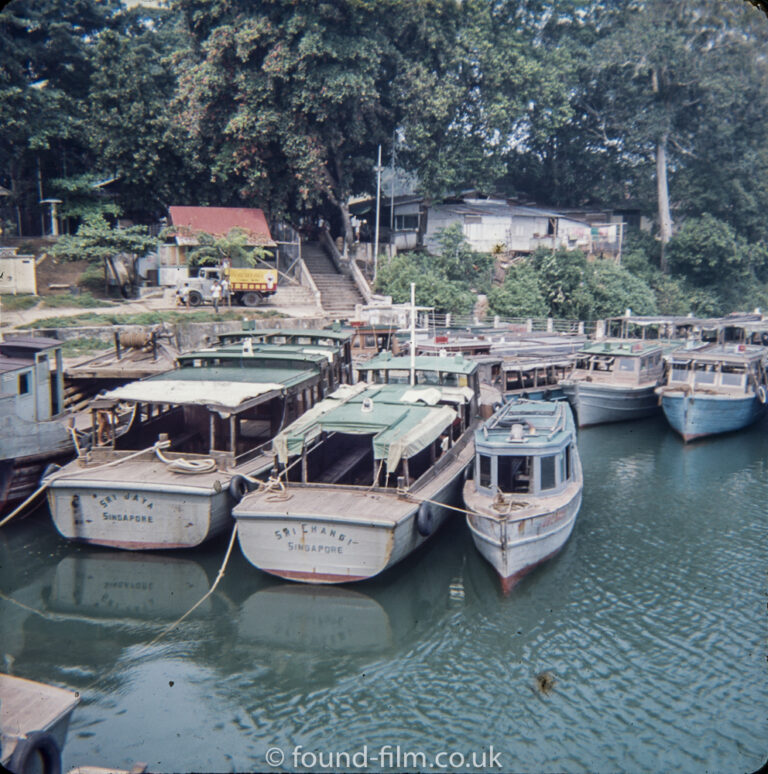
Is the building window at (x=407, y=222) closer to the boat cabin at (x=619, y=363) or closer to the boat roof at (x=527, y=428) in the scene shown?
the boat cabin at (x=619, y=363)

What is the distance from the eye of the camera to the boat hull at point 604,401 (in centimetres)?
2383

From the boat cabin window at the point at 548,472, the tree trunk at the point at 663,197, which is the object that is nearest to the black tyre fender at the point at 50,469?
the boat cabin window at the point at 548,472

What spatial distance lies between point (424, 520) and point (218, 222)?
83.9 feet

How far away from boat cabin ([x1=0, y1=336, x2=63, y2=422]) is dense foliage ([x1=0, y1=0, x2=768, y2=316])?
16.1 metres

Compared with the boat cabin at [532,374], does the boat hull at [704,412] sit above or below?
below

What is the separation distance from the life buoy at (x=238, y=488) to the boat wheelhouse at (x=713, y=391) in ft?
49.7

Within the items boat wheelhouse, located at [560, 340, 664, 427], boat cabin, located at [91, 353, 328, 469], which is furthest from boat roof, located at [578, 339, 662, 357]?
boat cabin, located at [91, 353, 328, 469]

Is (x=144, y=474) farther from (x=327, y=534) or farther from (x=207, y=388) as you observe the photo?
(x=327, y=534)

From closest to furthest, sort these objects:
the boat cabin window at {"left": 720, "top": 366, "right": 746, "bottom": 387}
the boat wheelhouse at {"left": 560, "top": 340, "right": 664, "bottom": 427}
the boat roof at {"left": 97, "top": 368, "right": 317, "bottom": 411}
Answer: the boat roof at {"left": 97, "top": 368, "right": 317, "bottom": 411}, the boat cabin window at {"left": 720, "top": 366, "right": 746, "bottom": 387}, the boat wheelhouse at {"left": 560, "top": 340, "right": 664, "bottom": 427}

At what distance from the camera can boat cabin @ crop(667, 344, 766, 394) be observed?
23016mm

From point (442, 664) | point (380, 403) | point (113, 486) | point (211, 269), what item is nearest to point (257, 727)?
point (442, 664)

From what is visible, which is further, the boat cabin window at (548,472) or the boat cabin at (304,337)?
the boat cabin at (304,337)

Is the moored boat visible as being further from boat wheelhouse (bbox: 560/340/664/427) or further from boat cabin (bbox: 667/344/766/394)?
boat cabin (bbox: 667/344/766/394)

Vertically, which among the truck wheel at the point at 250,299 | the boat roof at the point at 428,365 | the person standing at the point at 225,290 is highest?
the person standing at the point at 225,290
